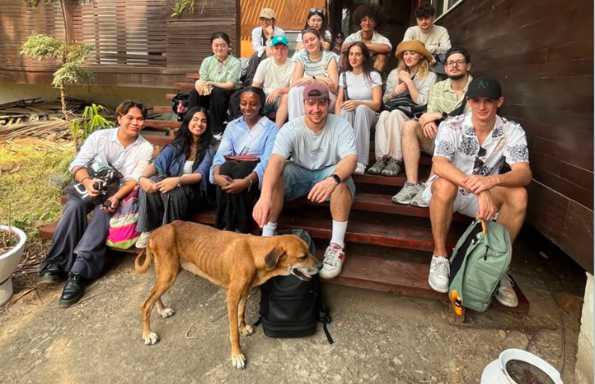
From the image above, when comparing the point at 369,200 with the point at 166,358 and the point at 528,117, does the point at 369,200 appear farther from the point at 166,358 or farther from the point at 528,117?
the point at 166,358

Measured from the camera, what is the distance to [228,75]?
4609 millimetres

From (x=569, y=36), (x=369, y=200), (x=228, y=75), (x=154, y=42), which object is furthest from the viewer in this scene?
(x=154, y=42)

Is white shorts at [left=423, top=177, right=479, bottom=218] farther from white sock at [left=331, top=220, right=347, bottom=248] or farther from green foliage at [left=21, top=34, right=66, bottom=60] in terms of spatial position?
green foliage at [left=21, top=34, right=66, bottom=60]

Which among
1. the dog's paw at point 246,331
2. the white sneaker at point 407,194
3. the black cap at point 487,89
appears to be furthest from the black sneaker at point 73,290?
the black cap at point 487,89

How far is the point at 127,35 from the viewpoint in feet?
23.6

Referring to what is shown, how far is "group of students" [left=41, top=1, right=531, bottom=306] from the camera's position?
8.53ft

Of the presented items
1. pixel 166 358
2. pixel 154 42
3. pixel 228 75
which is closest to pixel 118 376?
pixel 166 358

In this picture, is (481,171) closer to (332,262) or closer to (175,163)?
(332,262)

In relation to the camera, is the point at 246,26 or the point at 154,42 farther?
the point at 246,26

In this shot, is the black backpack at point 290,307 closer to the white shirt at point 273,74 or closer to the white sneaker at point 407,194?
the white sneaker at point 407,194

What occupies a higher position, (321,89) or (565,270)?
(321,89)

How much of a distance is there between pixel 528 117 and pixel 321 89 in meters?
1.74

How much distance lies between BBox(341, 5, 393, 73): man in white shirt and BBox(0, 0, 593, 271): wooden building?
1141 mm

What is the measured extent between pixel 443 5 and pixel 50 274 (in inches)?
285
